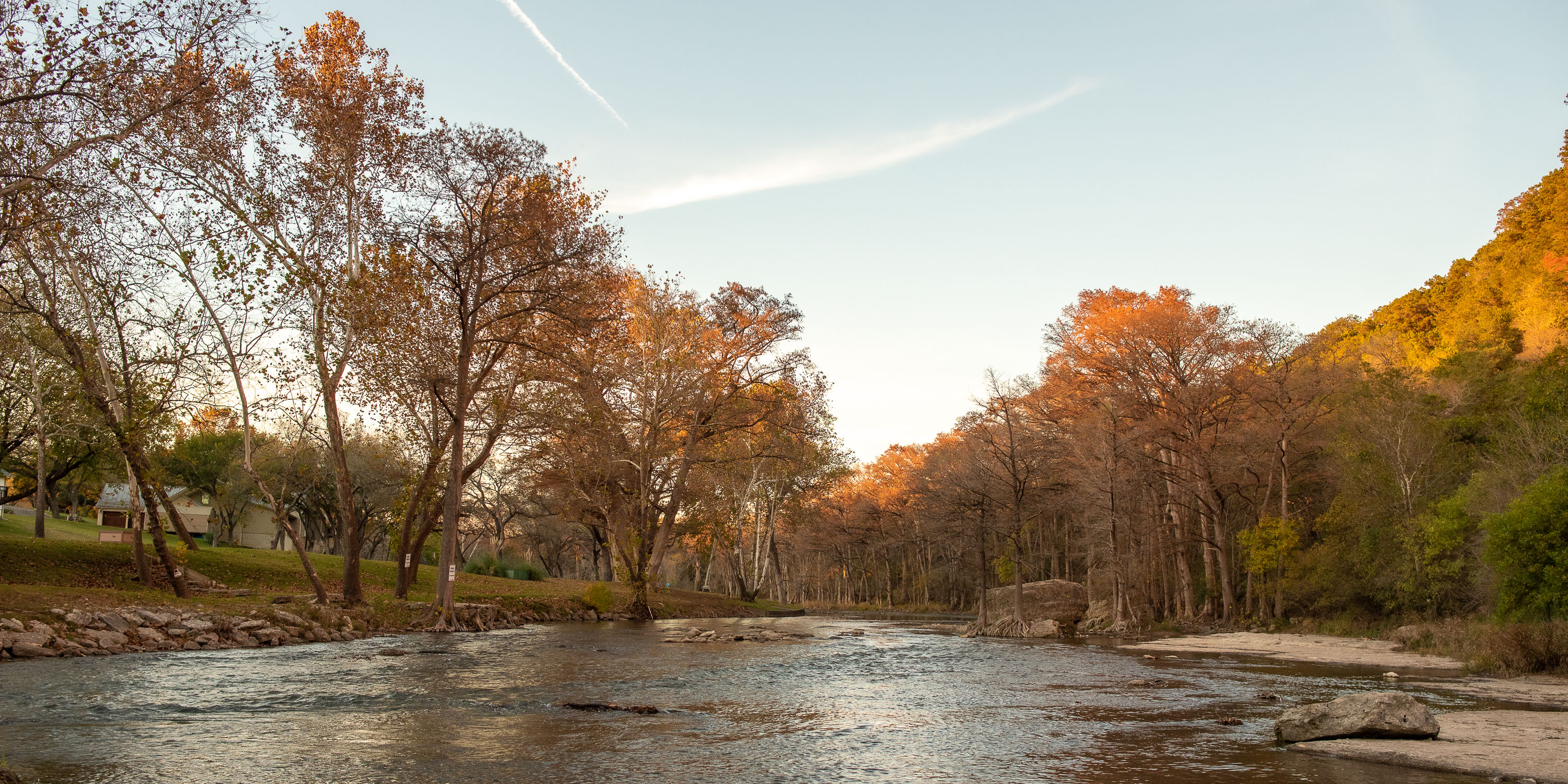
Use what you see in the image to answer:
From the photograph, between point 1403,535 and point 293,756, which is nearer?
point 293,756

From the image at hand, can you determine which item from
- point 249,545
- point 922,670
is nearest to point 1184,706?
point 922,670

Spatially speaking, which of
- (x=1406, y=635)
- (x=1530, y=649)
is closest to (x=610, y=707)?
(x=1530, y=649)

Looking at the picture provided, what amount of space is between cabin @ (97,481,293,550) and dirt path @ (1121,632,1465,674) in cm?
5296

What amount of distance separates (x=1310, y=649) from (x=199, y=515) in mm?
69443

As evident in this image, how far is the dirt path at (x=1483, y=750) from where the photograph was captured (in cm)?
730

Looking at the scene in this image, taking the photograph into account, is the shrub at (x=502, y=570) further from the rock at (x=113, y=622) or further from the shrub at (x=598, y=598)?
the rock at (x=113, y=622)

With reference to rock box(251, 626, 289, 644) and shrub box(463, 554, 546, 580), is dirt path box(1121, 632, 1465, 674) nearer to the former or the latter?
rock box(251, 626, 289, 644)

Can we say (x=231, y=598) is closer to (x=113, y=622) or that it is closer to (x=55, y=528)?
(x=113, y=622)

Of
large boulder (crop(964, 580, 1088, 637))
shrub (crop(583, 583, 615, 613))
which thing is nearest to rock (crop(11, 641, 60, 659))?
shrub (crop(583, 583, 615, 613))

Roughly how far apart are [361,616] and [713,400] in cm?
1856

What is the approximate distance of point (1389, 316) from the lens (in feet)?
208

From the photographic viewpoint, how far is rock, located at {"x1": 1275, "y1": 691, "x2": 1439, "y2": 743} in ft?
28.8

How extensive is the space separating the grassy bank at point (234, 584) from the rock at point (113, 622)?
0.71m

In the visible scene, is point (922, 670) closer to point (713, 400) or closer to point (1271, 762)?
point (1271, 762)
